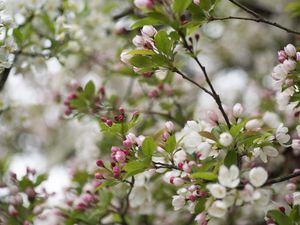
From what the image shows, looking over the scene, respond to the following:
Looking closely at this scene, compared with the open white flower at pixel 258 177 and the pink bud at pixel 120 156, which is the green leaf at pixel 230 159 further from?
the pink bud at pixel 120 156

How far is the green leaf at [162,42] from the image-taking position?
1182mm

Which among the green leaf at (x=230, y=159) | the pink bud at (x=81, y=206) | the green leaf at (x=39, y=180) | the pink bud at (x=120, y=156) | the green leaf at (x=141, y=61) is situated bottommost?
the pink bud at (x=81, y=206)

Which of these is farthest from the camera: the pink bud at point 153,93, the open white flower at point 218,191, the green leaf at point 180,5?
the pink bud at point 153,93

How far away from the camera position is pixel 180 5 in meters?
1.06

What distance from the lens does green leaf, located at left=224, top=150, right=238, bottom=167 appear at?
1.10m

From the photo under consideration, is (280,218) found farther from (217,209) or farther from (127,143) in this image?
(127,143)

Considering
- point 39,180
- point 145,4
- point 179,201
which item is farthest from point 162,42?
point 39,180

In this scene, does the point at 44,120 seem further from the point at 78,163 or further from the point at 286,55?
the point at 286,55

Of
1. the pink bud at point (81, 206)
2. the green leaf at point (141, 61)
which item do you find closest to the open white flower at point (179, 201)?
the green leaf at point (141, 61)

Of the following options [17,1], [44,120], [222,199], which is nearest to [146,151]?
[222,199]

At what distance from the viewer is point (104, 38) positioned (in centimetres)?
264

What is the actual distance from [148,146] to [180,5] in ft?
1.18

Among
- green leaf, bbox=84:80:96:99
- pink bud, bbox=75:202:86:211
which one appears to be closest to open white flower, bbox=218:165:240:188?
pink bud, bbox=75:202:86:211

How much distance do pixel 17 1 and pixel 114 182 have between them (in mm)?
1189
